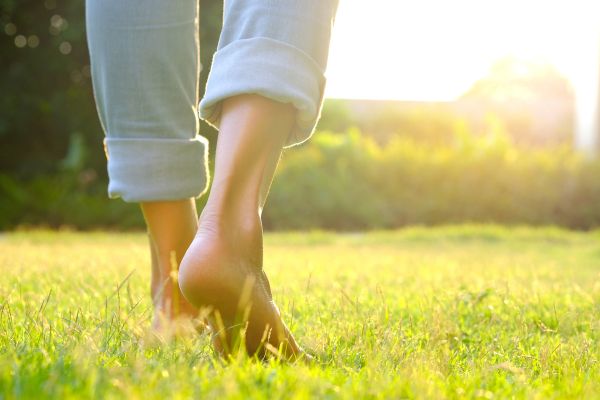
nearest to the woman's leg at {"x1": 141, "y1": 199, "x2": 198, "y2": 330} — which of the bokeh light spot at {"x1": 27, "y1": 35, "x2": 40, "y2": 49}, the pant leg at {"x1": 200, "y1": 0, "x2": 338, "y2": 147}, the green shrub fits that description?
the pant leg at {"x1": 200, "y1": 0, "x2": 338, "y2": 147}

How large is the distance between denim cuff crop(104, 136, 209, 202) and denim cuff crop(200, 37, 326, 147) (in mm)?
419

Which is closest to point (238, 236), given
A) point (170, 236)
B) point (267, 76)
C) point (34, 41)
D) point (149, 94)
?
point (267, 76)

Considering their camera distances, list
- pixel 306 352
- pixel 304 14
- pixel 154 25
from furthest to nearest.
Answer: pixel 154 25 < pixel 306 352 < pixel 304 14

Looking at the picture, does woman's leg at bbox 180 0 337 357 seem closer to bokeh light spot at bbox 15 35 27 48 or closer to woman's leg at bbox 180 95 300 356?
woman's leg at bbox 180 95 300 356

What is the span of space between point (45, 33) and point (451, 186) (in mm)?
6784

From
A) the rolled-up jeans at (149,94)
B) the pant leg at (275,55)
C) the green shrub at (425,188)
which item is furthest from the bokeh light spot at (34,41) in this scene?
the pant leg at (275,55)

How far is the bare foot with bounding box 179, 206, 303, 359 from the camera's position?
1318mm

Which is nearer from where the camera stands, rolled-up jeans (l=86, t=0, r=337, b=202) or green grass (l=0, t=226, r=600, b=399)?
green grass (l=0, t=226, r=600, b=399)

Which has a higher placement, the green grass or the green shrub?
the green grass

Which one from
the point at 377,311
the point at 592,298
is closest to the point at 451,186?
the point at 592,298

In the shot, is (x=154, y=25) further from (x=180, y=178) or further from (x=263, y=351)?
(x=263, y=351)

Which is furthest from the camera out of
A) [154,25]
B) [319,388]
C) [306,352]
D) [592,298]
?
[592,298]

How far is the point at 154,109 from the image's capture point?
184 centimetres

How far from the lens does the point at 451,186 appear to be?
11.9 meters
